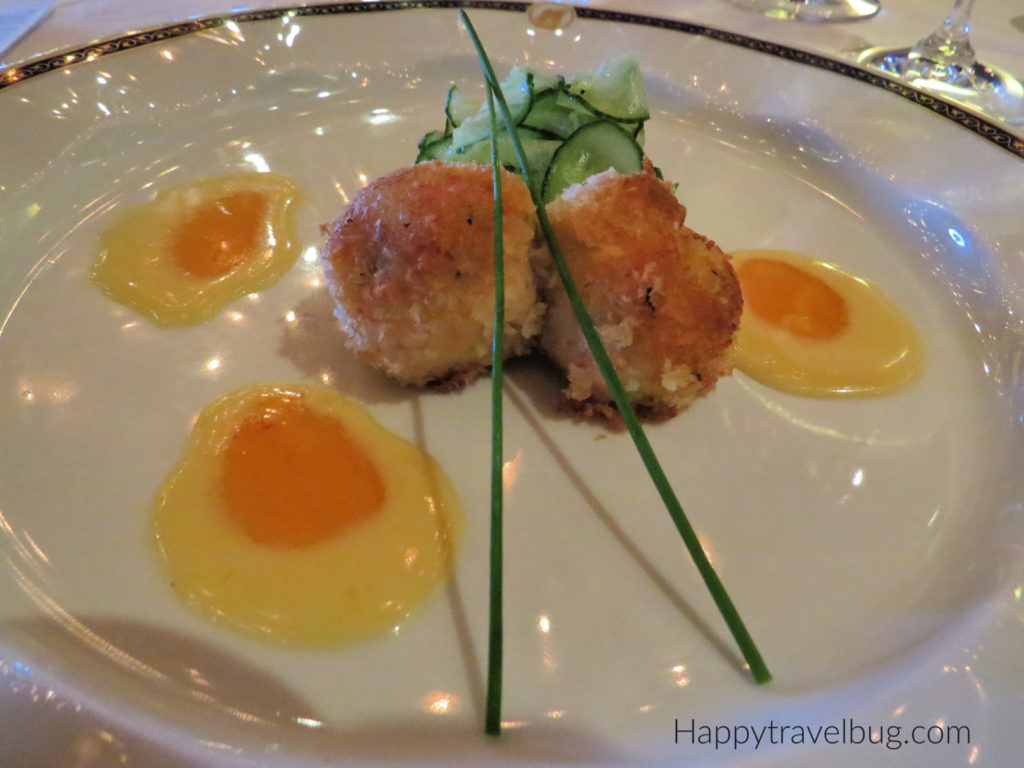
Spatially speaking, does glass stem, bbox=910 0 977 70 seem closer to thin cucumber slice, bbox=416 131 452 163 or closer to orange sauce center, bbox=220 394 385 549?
thin cucumber slice, bbox=416 131 452 163

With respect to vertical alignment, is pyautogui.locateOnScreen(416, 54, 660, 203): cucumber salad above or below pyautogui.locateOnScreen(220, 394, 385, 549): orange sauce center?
above

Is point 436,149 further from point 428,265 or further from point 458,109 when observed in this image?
point 428,265

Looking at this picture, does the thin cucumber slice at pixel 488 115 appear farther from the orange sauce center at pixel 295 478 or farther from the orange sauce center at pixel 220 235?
the orange sauce center at pixel 295 478

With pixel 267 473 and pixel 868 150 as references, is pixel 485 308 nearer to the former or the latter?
pixel 267 473

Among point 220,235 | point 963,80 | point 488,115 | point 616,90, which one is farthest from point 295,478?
point 963,80

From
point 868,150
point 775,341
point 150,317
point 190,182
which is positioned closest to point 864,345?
point 775,341

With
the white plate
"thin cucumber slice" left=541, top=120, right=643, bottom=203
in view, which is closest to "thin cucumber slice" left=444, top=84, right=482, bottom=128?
the white plate

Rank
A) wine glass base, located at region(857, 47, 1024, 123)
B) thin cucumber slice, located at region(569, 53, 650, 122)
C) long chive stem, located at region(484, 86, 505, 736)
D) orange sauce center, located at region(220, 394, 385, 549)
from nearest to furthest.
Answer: long chive stem, located at region(484, 86, 505, 736), orange sauce center, located at region(220, 394, 385, 549), thin cucumber slice, located at region(569, 53, 650, 122), wine glass base, located at region(857, 47, 1024, 123)

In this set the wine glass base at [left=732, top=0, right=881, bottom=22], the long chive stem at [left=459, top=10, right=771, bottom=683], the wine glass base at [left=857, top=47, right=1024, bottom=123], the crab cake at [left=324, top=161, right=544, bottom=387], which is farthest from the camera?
the wine glass base at [left=732, top=0, right=881, bottom=22]
